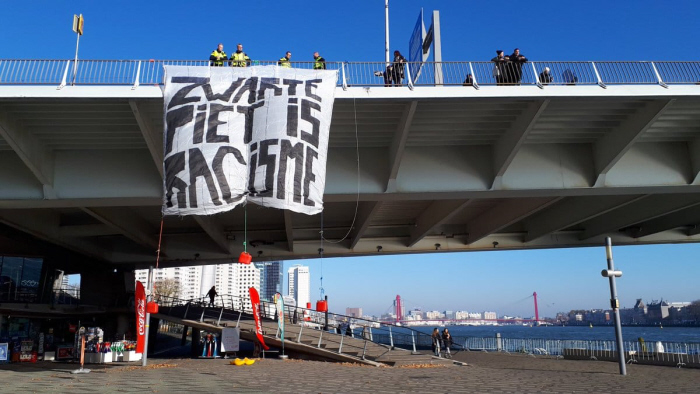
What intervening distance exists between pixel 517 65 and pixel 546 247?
64.5ft

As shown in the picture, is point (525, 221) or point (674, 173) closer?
point (674, 173)

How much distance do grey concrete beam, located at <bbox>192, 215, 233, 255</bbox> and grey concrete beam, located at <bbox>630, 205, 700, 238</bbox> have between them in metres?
24.4

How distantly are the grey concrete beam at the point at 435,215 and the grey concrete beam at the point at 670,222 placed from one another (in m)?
13.2

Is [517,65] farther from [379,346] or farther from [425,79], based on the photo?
[379,346]

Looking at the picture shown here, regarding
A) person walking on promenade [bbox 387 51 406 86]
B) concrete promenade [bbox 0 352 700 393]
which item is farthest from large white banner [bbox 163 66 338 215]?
concrete promenade [bbox 0 352 700 393]

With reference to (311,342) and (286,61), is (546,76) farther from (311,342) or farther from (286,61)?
(311,342)

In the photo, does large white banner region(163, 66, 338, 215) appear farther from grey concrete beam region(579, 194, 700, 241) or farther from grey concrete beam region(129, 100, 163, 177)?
grey concrete beam region(579, 194, 700, 241)

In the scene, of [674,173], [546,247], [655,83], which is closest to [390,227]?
[546,247]

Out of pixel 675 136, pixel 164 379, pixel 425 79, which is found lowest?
pixel 164 379

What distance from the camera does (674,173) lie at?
59.6ft

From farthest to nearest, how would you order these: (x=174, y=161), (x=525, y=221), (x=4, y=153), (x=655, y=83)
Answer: (x=525, y=221) → (x=4, y=153) → (x=655, y=83) → (x=174, y=161)

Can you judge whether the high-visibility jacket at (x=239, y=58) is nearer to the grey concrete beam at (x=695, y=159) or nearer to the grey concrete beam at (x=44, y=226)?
the grey concrete beam at (x=44, y=226)

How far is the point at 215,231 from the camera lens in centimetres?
2789

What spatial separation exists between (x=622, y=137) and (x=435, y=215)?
10246mm
